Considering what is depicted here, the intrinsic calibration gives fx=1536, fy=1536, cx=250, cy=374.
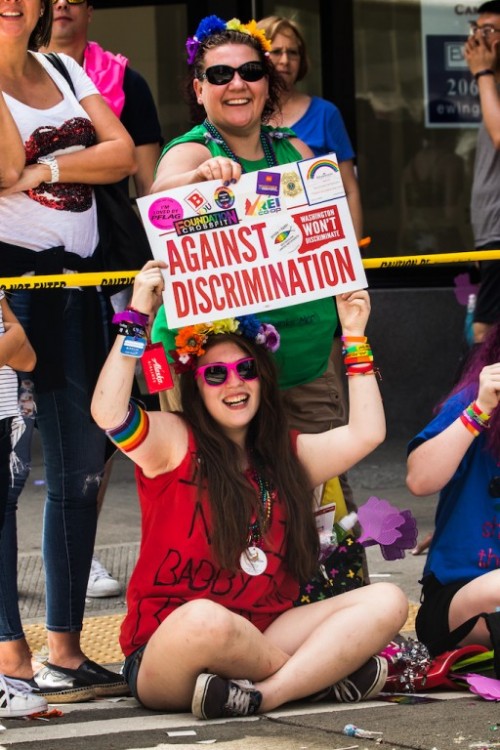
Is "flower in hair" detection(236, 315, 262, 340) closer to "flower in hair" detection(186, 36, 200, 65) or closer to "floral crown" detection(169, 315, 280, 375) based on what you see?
"floral crown" detection(169, 315, 280, 375)

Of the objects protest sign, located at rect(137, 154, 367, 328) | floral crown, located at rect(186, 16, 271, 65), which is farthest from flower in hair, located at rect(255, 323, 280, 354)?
floral crown, located at rect(186, 16, 271, 65)

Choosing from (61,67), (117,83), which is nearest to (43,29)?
(61,67)

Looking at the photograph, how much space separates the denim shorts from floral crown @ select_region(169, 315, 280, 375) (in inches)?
29.7

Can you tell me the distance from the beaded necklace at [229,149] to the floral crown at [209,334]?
45cm

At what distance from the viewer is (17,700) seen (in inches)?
150

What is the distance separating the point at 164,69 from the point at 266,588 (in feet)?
16.8

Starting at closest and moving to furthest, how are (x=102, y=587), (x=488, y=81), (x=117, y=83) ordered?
(x=117, y=83), (x=102, y=587), (x=488, y=81)

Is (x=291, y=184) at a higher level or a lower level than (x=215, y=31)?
lower

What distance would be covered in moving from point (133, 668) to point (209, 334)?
903mm

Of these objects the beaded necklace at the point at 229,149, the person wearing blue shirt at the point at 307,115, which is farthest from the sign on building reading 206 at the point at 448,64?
the beaded necklace at the point at 229,149

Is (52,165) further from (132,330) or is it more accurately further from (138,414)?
(138,414)

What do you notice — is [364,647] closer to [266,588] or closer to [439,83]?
[266,588]

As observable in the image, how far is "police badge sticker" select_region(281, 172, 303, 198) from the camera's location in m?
4.11

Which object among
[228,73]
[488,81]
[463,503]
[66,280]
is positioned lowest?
[463,503]
